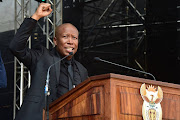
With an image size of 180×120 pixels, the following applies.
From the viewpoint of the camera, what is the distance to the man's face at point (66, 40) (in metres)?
3.51

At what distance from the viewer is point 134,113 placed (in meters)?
2.34

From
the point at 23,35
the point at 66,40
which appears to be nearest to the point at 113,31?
the point at 66,40

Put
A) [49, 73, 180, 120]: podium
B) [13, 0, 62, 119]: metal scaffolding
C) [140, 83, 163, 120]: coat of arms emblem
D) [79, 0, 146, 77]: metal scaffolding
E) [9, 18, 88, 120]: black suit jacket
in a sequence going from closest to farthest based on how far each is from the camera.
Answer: [49, 73, 180, 120]: podium
[140, 83, 163, 120]: coat of arms emblem
[9, 18, 88, 120]: black suit jacket
[13, 0, 62, 119]: metal scaffolding
[79, 0, 146, 77]: metal scaffolding

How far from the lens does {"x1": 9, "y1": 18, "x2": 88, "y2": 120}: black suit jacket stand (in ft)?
9.63

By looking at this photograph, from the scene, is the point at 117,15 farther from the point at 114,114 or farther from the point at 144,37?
the point at 114,114

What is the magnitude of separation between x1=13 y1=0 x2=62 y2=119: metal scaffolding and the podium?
3124 millimetres

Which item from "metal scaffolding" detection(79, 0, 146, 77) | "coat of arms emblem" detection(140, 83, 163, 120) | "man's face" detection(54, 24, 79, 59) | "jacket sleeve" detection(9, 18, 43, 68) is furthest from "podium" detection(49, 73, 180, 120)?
"metal scaffolding" detection(79, 0, 146, 77)

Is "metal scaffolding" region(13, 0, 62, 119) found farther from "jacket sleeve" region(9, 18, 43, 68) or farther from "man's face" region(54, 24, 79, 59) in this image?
"jacket sleeve" region(9, 18, 43, 68)

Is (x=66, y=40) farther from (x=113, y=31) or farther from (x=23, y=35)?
(x=113, y=31)

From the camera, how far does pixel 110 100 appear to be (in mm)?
2223

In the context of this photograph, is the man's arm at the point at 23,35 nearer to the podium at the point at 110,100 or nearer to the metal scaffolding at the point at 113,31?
the podium at the point at 110,100

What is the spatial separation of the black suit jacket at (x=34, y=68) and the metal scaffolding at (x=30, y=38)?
2.26 metres

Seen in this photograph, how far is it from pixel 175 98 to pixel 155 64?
328 cm

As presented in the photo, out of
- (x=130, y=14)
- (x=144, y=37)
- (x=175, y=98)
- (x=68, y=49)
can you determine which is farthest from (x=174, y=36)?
(x=175, y=98)
